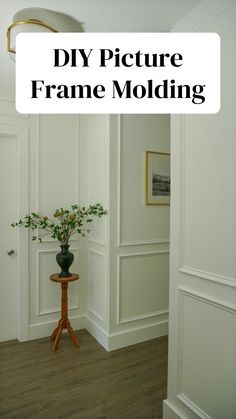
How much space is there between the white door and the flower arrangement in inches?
5.6

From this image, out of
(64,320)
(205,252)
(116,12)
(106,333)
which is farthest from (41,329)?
(116,12)

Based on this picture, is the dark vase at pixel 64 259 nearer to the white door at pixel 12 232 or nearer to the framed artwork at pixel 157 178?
the white door at pixel 12 232

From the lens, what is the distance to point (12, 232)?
109 inches

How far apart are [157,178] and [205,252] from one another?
1.47 metres

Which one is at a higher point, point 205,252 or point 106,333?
point 205,252

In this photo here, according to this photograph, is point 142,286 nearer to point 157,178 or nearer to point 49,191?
point 157,178

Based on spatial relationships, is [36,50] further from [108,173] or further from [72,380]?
[72,380]

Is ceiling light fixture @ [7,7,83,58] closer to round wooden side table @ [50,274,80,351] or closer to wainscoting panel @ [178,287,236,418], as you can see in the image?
wainscoting panel @ [178,287,236,418]

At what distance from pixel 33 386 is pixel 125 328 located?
935 mm

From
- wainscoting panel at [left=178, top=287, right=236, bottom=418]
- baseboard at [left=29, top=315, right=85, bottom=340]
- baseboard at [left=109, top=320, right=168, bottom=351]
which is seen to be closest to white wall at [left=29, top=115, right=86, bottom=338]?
baseboard at [left=29, top=315, right=85, bottom=340]

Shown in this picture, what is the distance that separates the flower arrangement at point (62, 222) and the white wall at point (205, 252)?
3.66ft

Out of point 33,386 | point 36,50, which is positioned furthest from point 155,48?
point 33,386

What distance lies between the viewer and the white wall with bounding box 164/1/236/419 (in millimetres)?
1271

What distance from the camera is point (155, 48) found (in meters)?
1.49
